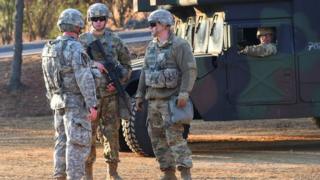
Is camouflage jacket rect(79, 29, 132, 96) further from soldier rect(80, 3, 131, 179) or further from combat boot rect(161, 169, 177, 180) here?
combat boot rect(161, 169, 177, 180)

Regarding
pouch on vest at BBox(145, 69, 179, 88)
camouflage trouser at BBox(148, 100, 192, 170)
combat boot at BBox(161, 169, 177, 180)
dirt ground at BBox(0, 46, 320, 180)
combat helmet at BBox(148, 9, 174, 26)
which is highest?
combat helmet at BBox(148, 9, 174, 26)

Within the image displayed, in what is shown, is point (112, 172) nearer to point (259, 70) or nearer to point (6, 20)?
point (259, 70)

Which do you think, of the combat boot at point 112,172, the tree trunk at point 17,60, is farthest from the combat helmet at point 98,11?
the tree trunk at point 17,60

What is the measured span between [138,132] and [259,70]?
5.37ft

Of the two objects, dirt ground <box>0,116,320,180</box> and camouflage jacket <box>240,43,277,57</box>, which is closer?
dirt ground <box>0,116,320,180</box>

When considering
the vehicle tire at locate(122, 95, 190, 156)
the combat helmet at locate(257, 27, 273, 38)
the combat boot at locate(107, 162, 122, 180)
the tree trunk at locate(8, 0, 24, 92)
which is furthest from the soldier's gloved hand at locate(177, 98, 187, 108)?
the tree trunk at locate(8, 0, 24, 92)

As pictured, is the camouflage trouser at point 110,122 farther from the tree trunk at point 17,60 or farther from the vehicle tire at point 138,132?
the tree trunk at point 17,60

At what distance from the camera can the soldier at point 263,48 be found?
38.5ft

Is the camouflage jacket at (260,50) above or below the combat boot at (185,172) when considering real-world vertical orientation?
above

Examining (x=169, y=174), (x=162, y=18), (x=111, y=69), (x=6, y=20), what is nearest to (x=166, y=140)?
(x=169, y=174)

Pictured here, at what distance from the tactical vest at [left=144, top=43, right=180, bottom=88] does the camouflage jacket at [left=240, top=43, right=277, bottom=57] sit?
98.0 inches

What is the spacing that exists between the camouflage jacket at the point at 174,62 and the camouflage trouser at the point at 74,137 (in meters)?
1.16

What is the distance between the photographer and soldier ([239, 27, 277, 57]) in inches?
462

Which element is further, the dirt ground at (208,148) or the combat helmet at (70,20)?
the dirt ground at (208,148)
